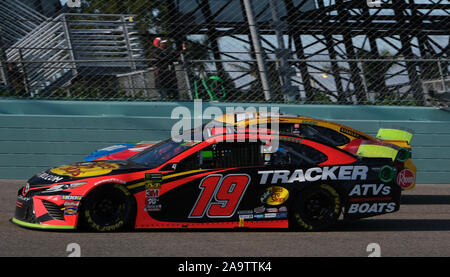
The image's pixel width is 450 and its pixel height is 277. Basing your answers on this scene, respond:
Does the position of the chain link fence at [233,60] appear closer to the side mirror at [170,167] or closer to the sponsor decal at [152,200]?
the side mirror at [170,167]

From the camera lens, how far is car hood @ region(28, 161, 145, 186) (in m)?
6.80

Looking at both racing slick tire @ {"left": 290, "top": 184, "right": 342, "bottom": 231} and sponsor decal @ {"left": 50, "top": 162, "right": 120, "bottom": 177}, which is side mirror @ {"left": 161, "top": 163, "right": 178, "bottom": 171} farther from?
racing slick tire @ {"left": 290, "top": 184, "right": 342, "bottom": 231}

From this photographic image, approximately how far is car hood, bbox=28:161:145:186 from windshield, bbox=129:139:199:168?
0.16 meters

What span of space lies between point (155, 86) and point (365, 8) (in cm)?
508

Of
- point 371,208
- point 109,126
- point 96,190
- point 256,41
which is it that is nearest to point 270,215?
point 371,208

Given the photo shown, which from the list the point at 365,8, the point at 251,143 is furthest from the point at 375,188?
the point at 365,8

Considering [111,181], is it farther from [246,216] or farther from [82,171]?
[246,216]

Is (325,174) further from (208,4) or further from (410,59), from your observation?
(208,4)

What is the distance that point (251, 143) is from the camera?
734 centimetres

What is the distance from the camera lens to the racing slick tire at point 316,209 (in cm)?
736

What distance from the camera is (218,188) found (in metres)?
7.10

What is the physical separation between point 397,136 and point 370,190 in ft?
8.32

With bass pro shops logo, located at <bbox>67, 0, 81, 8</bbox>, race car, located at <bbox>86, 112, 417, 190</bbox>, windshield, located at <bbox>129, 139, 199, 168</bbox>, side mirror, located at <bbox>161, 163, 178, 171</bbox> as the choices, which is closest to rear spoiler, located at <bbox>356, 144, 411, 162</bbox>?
race car, located at <bbox>86, 112, 417, 190</bbox>

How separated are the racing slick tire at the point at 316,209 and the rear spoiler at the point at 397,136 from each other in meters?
2.60
